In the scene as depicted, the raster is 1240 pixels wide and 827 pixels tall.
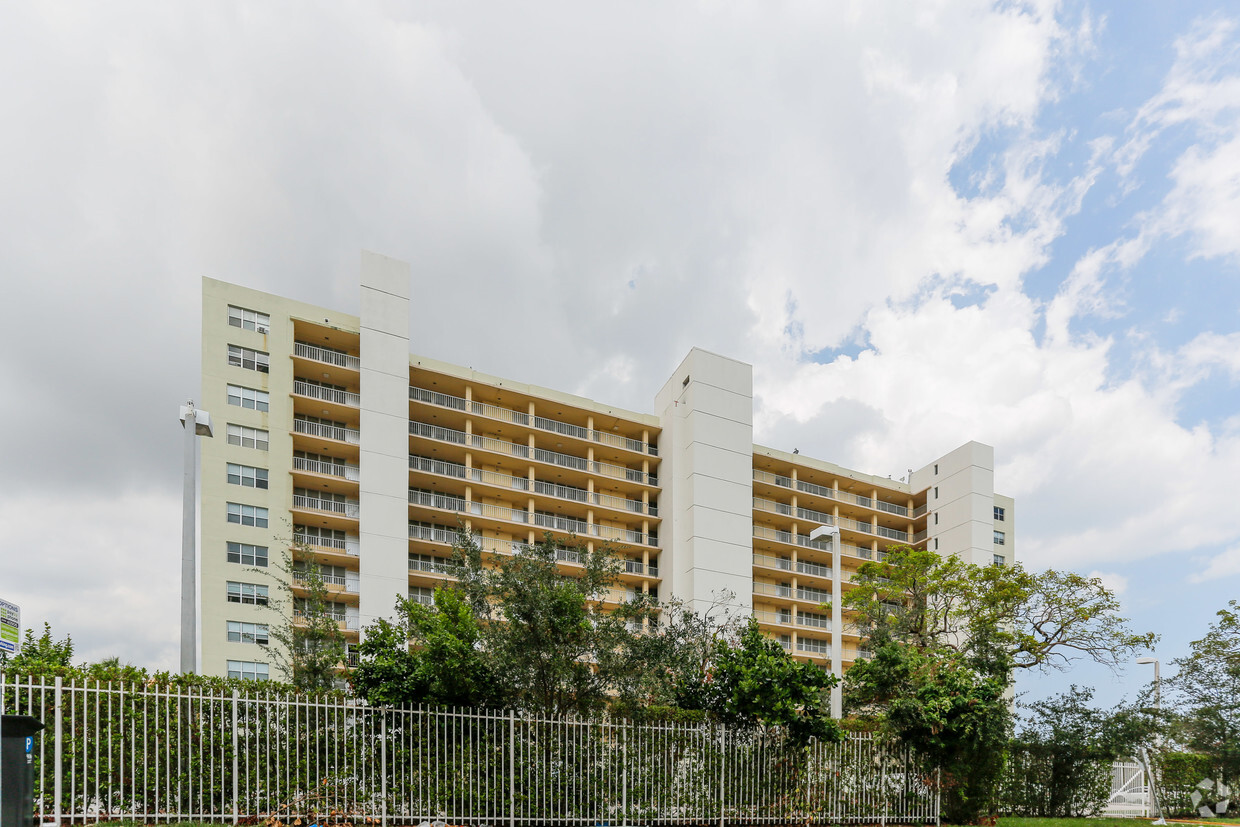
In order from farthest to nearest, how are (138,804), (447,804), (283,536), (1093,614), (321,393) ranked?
(321,393) → (283,536) → (1093,614) → (447,804) → (138,804)

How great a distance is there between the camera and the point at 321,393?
46438 millimetres

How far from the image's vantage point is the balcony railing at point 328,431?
45.7 m

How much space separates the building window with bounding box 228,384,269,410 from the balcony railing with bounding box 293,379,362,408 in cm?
188

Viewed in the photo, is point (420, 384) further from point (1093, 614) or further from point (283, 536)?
point (1093, 614)

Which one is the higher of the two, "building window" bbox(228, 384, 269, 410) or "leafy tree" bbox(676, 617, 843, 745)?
"building window" bbox(228, 384, 269, 410)

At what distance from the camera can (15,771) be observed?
21.5 ft

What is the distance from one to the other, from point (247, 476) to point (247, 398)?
164 inches

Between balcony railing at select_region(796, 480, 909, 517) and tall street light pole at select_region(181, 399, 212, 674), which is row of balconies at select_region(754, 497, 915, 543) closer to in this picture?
balcony railing at select_region(796, 480, 909, 517)

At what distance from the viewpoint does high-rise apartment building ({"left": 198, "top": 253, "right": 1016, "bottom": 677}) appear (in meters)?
42.7

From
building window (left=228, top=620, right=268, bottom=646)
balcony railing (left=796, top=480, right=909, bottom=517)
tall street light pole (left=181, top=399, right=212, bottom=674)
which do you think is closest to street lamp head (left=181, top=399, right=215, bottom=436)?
tall street light pole (left=181, top=399, right=212, bottom=674)

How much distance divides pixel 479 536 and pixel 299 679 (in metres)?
28.3

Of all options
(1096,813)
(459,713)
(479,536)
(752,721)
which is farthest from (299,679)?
(479,536)

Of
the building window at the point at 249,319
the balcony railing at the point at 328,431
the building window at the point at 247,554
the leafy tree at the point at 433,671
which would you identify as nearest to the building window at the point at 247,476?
the building window at the point at 247,554

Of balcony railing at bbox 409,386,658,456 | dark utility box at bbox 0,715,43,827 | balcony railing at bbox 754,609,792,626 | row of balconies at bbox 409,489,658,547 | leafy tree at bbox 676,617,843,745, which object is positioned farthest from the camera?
balcony railing at bbox 754,609,792,626
